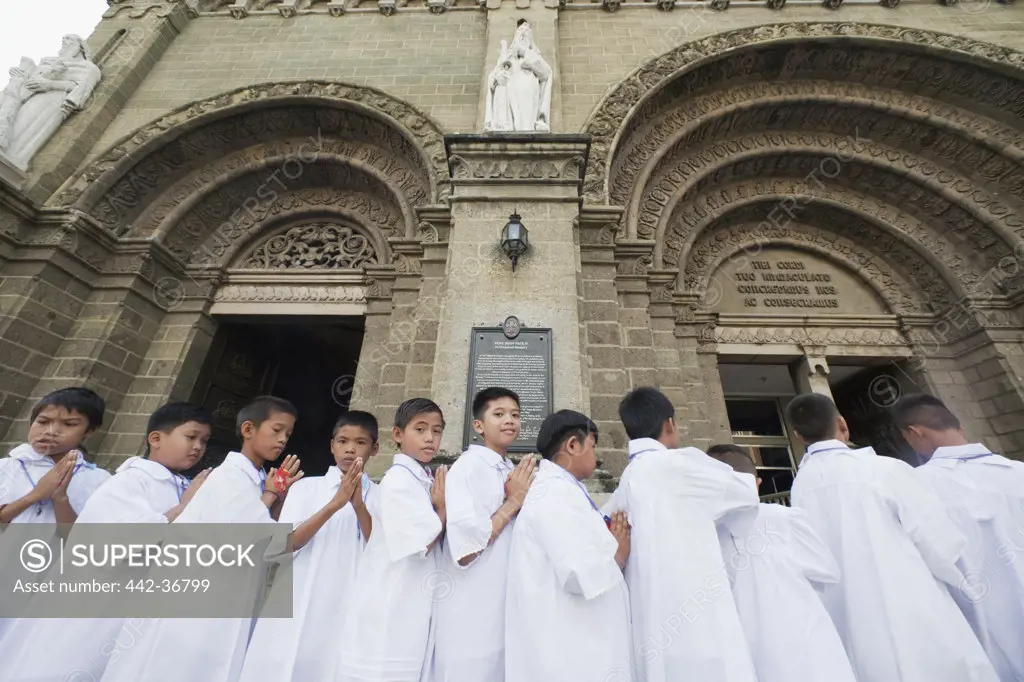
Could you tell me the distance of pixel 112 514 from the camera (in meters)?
2.13

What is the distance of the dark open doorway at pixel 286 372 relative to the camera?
7.21 meters

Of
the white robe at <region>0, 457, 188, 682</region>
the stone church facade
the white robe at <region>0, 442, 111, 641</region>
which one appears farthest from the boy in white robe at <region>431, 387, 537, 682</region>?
the stone church facade

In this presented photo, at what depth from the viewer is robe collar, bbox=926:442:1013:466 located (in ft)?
8.32

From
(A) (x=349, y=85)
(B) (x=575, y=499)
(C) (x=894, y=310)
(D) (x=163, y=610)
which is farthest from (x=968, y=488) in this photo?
(A) (x=349, y=85)

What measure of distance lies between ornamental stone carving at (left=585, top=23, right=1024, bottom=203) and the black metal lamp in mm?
2939

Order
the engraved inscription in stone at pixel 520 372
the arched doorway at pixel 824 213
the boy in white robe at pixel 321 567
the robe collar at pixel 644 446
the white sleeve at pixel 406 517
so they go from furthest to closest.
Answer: the arched doorway at pixel 824 213 < the engraved inscription in stone at pixel 520 372 < the robe collar at pixel 644 446 < the boy in white robe at pixel 321 567 < the white sleeve at pixel 406 517

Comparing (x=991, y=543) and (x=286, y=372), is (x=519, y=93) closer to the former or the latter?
(x=991, y=543)

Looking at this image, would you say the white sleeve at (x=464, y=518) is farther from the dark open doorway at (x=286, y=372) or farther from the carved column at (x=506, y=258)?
the dark open doorway at (x=286, y=372)

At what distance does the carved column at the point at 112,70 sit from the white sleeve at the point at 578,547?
879 cm

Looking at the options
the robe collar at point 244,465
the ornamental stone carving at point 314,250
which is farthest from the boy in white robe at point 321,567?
the ornamental stone carving at point 314,250

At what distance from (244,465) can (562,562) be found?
178 cm

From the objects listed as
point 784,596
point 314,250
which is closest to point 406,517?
point 784,596

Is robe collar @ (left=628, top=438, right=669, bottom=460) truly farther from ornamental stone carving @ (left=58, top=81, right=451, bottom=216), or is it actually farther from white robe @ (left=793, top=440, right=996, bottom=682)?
ornamental stone carving @ (left=58, top=81, right=451, bottom=216)

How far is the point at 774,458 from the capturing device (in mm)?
7426
